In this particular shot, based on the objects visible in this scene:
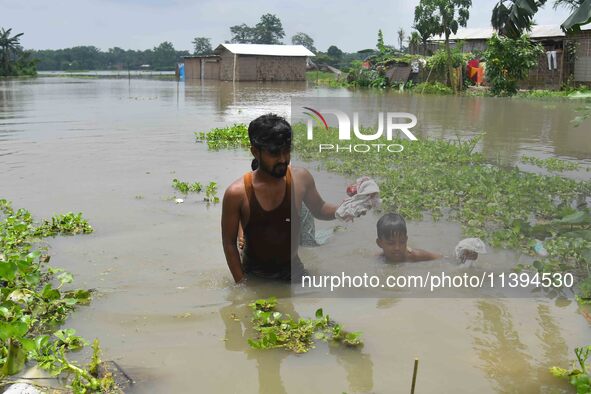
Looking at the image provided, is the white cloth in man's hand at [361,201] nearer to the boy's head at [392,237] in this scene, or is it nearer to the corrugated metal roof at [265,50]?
the boy's head at [392,237]

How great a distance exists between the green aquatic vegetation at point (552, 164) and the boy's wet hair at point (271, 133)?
512 centimetres

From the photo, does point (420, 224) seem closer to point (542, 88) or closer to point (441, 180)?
point (441, 180)

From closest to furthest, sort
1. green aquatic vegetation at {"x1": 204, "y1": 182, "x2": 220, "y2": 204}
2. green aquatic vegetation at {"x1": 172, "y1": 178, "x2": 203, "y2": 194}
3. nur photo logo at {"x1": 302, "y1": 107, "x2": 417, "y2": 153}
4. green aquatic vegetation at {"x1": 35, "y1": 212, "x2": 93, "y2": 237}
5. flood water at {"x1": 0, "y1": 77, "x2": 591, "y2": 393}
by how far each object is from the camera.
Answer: flood water at {"x1": 0, "y1": 77, "x2": 591, "y2": 393} < nur photo logo at {"x1": 302, "y1": 107, "x2": 417, "y2": 153} < green aquatic vegetation at {"x1": 35, "y1": 212, "x2": 93, "y2": 237} < green aquatic vegetation at {"x1": 204, "y1": 182, "x2": 220, "y2": 204} < green aquatic vegetation at {"x1": 172, "y1": 178, "x2": 203, "y2": 194}

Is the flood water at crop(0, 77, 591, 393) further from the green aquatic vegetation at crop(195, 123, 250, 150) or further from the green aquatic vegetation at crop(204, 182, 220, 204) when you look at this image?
the green aquatic vegetation at crop(195, 123, 250, 150)

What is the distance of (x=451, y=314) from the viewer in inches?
140

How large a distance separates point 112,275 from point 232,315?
3.91 ft

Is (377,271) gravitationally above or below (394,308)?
above

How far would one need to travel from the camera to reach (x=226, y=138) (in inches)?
446

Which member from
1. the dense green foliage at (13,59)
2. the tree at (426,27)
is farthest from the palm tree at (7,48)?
the tree at (426,27)

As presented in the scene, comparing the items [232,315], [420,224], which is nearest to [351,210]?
[232,315]

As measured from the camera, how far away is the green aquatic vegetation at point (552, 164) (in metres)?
7.67

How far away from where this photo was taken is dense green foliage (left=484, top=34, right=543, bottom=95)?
870 inches

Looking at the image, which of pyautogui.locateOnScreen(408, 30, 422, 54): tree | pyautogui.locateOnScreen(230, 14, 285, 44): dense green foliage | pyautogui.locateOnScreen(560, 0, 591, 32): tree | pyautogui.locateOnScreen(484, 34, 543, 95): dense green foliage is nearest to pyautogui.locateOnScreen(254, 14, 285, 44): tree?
pyautogui.locateOnScreen(230, 14, 285, 44): dense green foliage

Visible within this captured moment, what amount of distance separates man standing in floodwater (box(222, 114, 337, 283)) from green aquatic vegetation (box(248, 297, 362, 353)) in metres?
0.44
